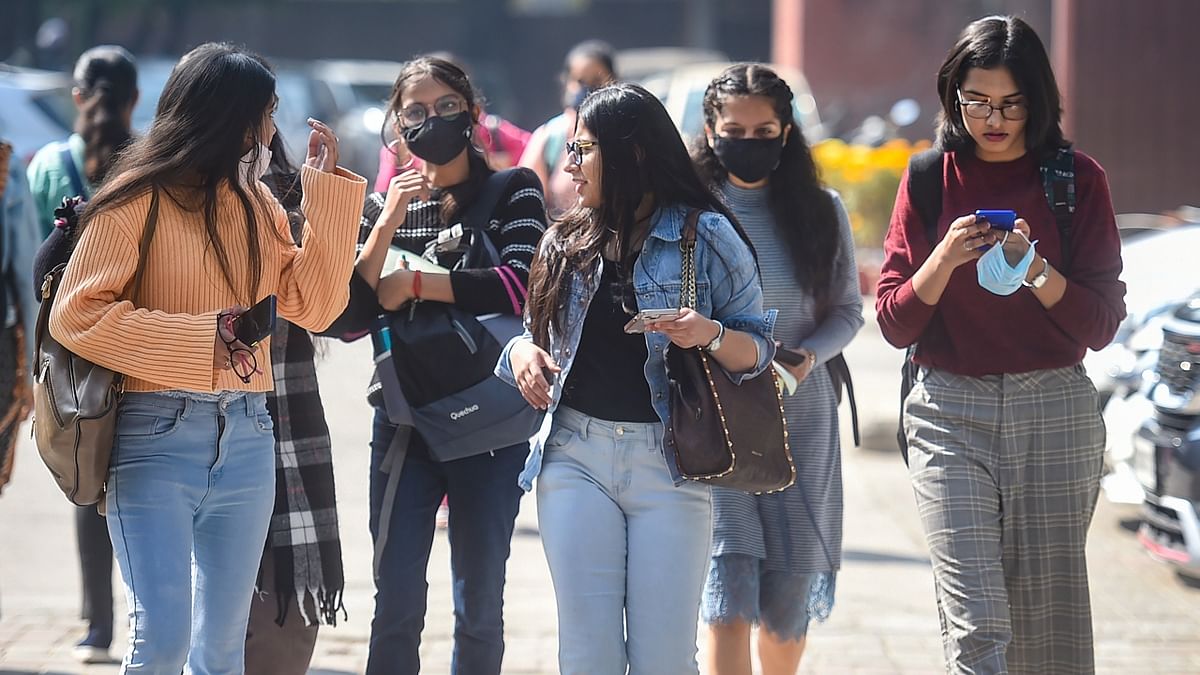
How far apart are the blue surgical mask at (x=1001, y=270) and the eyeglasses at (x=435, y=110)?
1.58 metres

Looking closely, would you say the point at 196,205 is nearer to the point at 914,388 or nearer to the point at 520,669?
the point at 914,388

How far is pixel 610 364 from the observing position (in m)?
3.78

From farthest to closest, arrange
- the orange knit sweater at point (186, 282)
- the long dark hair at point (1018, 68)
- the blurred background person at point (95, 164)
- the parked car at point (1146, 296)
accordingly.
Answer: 1. the parked car at point (1146, 296)
2. the blurred background person at point (95, 164)
3. the long dark hair at point (1018, 68)
4. the orange knit sweater at point (186, 282)

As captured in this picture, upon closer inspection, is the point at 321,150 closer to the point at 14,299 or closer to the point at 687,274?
the point at 687,274

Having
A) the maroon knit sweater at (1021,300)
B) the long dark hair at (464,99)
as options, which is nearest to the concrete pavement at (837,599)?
the long dark hair at (464,99)

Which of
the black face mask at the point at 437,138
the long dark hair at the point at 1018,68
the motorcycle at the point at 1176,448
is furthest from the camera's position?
the motorcycle at the point at 1176,448

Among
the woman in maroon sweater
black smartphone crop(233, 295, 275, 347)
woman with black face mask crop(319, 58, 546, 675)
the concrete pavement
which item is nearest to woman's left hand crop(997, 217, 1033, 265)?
the woman in maroon sweater

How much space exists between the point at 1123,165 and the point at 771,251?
40.7ft

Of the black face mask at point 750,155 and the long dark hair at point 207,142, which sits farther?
the black face mask at point 750,155

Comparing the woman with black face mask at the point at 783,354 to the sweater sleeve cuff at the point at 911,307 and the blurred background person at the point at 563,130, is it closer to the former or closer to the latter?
the sweater sleeve cuff at the point at 911,307

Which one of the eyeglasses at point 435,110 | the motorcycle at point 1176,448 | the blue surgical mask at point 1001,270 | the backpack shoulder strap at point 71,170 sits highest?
the eyeglasses at point 435,110

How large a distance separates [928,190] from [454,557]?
5.41 ft

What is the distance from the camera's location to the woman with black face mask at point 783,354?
4.53 metres

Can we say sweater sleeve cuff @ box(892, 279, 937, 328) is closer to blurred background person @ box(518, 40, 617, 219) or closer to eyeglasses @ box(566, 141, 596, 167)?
eyeglasses @ box(566, 141, 596, 167)
